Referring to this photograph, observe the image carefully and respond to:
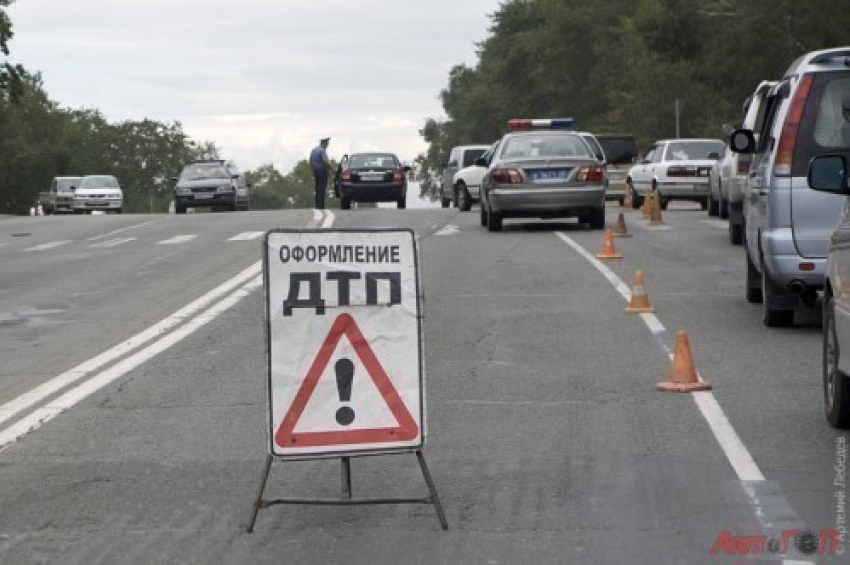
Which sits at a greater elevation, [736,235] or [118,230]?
[736,235]

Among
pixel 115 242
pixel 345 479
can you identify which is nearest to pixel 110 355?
pixel 345 479

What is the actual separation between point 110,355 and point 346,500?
7.08 m

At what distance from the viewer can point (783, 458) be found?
9.38 meters

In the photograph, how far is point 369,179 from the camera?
1983 inches

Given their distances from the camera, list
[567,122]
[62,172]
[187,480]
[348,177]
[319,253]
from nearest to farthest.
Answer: [319,253]
[187,480]
[567,122]
[348,177]
[62,172]

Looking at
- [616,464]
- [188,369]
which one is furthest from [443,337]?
[616,464]

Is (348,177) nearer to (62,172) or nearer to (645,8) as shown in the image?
(645,8)

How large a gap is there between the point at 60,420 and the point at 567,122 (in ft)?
109

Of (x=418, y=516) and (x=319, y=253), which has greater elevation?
(x=319, y=253)

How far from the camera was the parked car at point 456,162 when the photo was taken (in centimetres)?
5159

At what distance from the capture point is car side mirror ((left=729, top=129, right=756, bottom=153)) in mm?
16422

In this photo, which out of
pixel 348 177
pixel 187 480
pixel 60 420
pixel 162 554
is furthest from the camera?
pixel 348 177

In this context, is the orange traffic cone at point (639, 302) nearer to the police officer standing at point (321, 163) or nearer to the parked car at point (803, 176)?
the parked car at point (803, 176)

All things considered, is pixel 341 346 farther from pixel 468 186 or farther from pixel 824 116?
pixel 468 186
